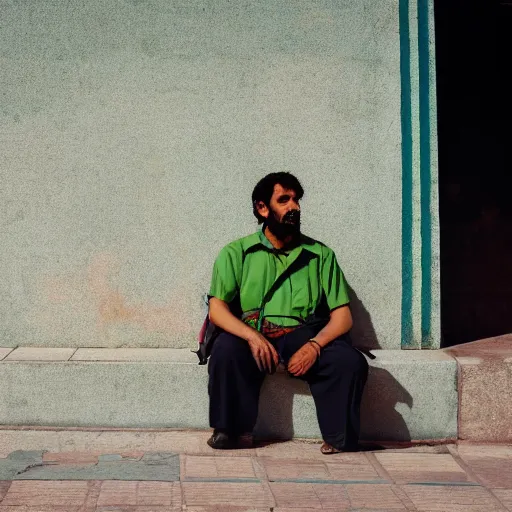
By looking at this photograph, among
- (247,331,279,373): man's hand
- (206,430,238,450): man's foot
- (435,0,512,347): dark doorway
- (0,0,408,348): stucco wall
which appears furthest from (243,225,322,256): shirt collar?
(435,0,512,347): dark doorway

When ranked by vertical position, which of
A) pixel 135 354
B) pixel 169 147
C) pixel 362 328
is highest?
pixel 169 147

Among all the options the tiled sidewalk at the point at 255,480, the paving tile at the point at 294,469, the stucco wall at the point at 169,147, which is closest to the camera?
the tiled sidewalk at the point at 255,480

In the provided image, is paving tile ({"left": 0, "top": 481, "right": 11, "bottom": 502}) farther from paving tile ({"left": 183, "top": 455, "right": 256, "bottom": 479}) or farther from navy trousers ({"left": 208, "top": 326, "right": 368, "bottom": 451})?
navy trousers ({"left": 208, "top": 326, "right": 368, "bottom": 451})

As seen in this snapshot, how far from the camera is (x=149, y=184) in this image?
16.1 feet

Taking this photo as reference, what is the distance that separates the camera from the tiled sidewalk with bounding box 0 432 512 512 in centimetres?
350

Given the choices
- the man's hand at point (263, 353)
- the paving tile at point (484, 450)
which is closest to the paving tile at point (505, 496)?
the paving tile at point (484, 450)

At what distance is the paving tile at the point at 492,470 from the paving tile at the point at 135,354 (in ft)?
5.12

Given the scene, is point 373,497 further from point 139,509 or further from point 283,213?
point 283,213

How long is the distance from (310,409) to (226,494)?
1.05 metres

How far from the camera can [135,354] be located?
15.6 ft

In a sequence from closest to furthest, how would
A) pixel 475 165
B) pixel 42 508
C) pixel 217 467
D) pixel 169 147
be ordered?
pixel 42 508, pixel 217 467, pixel 169 147, pixel 475 165

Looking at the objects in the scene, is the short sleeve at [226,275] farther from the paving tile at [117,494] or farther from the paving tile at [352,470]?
the paving tile at [117,494]

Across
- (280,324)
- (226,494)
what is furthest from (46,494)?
(280,324)

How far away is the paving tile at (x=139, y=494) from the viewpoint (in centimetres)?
347
